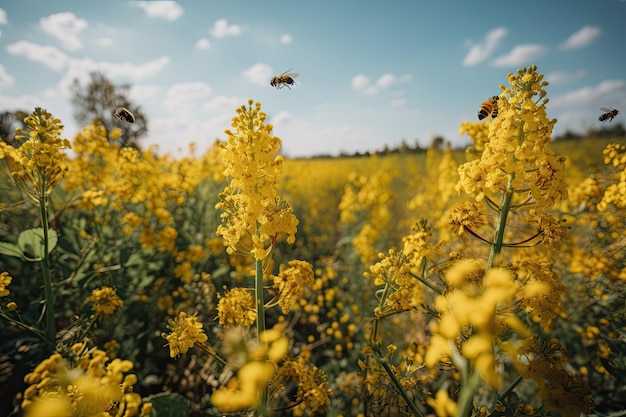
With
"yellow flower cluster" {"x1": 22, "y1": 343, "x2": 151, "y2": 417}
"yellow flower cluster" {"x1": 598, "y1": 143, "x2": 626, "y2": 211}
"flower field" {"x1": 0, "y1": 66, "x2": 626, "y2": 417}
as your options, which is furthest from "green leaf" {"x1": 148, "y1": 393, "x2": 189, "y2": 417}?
"yellow flower cluster" {"x1": 598, "y1": 143, "x2": 626, "y2": 211}

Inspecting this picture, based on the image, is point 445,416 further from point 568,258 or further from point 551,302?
point 568,258

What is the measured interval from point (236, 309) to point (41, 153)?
1429mm

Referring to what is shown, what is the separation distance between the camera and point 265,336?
0.84 m

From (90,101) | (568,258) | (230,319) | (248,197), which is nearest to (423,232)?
(248,197)

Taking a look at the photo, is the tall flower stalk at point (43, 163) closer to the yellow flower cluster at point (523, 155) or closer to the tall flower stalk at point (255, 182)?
the tall flower stalk at point (255, 182)

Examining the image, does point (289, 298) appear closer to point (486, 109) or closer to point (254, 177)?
point (254, 177)

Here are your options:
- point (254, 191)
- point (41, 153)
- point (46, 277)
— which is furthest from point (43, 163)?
point (254, 191)

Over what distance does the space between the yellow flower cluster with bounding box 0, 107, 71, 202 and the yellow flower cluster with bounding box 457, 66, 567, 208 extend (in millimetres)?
2249

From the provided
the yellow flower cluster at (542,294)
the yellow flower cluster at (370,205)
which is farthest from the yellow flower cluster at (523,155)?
the yellow flower cluster at (370,205)

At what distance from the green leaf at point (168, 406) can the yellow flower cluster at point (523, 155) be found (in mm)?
1905

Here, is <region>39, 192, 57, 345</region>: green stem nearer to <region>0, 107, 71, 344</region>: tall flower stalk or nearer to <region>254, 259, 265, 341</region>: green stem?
<region>0, 107, 71, 344</region>: tall flower stalk

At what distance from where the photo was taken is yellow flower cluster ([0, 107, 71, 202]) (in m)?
1.81

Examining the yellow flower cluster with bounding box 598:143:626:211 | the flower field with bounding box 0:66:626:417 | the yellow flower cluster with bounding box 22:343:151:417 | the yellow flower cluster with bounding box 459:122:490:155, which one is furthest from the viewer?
the yellow flower cluster with bounding box 459:122:490:155

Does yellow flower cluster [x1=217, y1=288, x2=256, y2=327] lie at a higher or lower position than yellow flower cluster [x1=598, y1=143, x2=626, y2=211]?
lower
